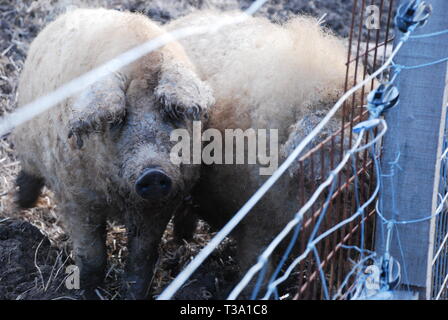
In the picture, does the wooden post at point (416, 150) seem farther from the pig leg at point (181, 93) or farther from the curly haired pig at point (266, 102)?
the pig leg at point (181, 93)

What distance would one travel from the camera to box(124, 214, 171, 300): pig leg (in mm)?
3426

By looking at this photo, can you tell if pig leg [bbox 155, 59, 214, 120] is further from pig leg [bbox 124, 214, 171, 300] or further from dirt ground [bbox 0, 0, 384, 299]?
dirt ground [bbox 0, 0, 384, 299]

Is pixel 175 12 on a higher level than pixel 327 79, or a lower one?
higher

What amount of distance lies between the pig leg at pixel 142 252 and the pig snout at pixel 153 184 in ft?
1.53

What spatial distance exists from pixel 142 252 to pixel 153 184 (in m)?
0.74

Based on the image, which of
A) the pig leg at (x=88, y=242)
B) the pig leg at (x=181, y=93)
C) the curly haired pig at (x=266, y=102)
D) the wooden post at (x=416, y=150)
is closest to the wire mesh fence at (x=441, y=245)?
the wooden post at (x=416, y=150)

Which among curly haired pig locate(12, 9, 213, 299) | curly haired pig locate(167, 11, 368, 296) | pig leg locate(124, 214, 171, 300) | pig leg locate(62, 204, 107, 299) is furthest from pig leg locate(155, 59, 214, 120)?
pig leg locate(62, 204, 107, 299)

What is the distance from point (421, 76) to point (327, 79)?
3.08ft

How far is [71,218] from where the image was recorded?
11.7 ft

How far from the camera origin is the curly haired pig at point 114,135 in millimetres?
2979
